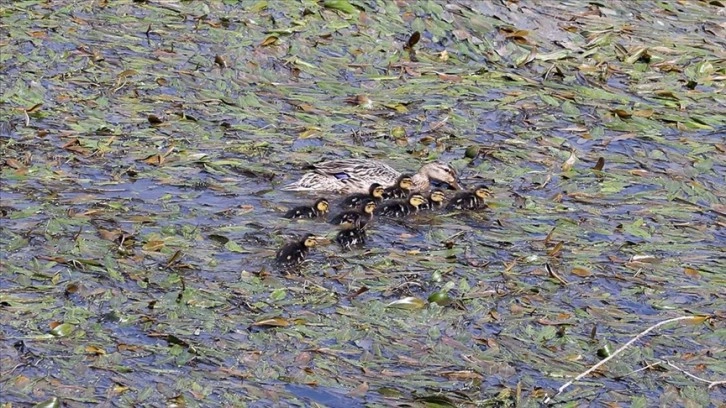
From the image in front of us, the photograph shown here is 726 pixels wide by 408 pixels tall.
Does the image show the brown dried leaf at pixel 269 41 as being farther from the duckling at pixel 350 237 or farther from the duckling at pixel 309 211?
the duckling at pixel 350 237

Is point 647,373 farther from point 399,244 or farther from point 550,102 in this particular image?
point 550,102

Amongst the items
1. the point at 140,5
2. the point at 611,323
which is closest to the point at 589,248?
the point at 611,323

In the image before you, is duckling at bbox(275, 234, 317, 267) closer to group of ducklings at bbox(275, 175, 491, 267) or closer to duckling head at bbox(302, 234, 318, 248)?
duckling head at bbox(302, 234, 318, 248)

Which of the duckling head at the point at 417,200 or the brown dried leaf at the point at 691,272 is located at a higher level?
the brown dried leaf at the point at 691,272

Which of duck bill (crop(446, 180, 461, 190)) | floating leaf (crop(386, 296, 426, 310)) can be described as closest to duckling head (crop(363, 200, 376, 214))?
duck bill (crop(446, 180, 461, 190))

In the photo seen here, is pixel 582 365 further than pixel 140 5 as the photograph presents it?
No

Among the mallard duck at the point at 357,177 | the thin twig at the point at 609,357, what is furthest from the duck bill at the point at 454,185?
the thin twig at the point at 609,357
